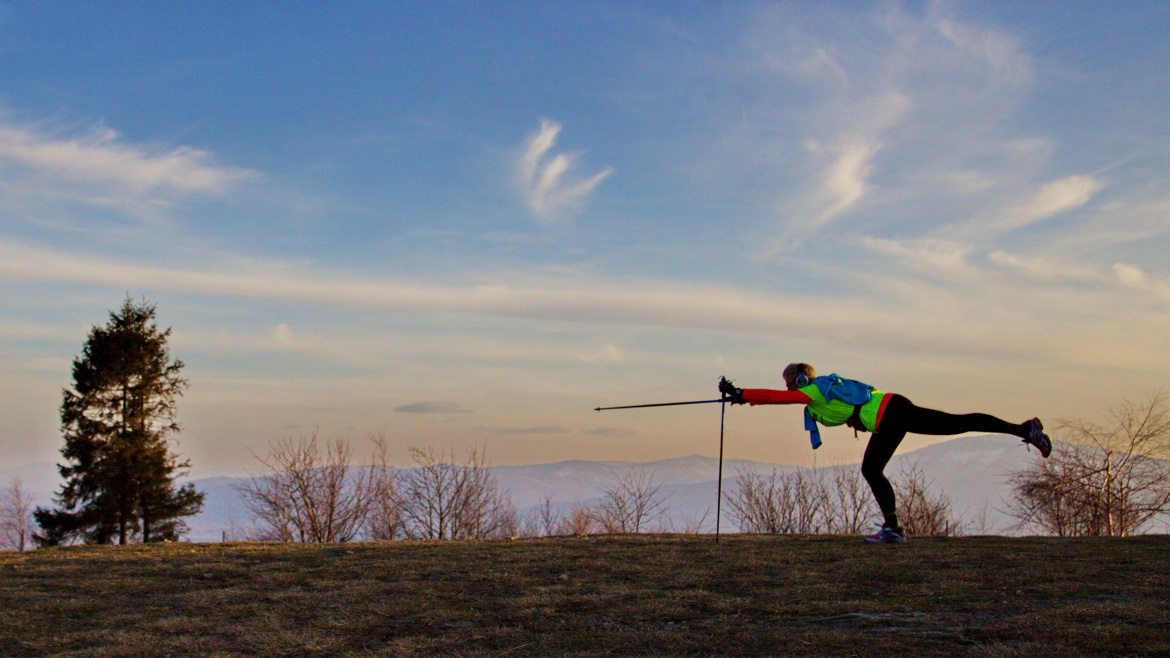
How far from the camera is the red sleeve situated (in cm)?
1030

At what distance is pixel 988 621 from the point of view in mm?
6055

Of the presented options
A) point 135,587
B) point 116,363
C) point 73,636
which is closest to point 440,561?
point 135,587

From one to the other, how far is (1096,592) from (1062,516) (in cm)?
3727

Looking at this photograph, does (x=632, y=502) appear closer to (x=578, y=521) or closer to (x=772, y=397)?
(x=578, y=521)

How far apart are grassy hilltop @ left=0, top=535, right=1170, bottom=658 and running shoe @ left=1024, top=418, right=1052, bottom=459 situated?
1.13 m

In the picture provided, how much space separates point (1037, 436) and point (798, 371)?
2785 millimetres

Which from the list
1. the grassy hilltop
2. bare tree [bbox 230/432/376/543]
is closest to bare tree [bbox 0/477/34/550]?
bare tree [bbox 230/432/376/543]

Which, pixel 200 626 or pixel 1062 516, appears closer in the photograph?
pixel 200 626

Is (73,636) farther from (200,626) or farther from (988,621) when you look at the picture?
(988,621)

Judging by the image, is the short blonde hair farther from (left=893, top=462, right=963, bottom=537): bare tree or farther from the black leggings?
(left=893, top=462, right=963, bottom=537): bare tree

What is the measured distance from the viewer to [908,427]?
1045 centimetres

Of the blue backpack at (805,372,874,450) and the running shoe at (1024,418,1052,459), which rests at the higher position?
the blue backpack at (805,372,874,450)

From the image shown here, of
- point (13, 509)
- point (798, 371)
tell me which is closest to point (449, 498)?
point (798, 371)

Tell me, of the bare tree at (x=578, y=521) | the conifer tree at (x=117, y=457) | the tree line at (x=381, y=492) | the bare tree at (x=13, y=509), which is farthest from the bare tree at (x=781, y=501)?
the bare tree at (x=13, y=509)
